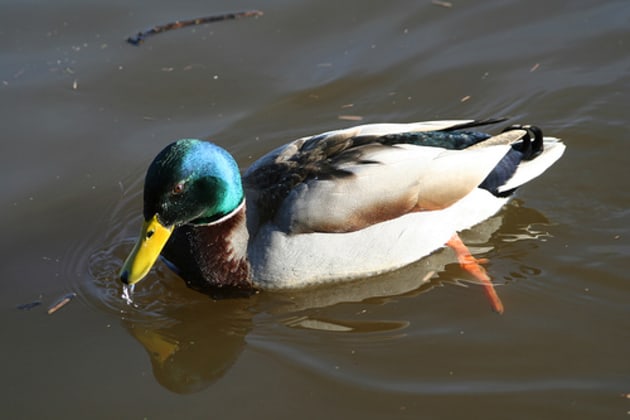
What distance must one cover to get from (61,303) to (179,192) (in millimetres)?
1165

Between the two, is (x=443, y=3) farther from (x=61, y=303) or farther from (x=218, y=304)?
(x=61, y=303)

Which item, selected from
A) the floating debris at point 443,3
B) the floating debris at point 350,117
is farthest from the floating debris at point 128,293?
the floating debris at point 443,3

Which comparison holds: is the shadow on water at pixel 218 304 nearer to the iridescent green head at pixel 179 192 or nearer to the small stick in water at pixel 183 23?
the iridescent green head at pixel 179 192

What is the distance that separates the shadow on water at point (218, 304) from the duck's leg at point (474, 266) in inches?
2.5

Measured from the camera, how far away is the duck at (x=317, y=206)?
593cm

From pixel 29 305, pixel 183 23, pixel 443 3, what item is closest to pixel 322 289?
pixel 29 305

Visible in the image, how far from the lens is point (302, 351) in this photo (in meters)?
5.76

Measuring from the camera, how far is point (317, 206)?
236 inches

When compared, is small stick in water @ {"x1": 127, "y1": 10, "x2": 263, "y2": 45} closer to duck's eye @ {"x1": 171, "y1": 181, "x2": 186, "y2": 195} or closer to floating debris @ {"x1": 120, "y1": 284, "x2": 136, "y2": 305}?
floating debris @ {"x1": 120, "y1": 284, "x2": 136, "y2": 305}

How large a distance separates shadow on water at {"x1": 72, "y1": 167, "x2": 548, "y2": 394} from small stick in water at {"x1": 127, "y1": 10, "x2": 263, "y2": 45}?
264cm

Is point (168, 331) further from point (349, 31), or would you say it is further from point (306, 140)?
point (349, 31)

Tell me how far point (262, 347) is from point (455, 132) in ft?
6.60

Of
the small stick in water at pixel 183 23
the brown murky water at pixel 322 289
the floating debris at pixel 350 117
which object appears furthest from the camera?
the small stick in water at pixel 183 23

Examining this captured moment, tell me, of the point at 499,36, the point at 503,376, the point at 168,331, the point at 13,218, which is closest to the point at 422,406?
the point at 503,376
